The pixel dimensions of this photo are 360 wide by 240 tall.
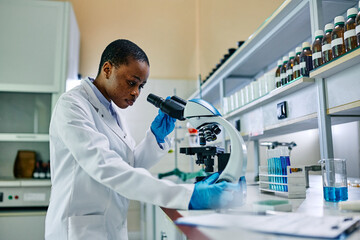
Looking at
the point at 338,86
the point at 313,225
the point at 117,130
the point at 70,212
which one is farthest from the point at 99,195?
the point at 338,86

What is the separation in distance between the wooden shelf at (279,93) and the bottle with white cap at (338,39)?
0.17 m

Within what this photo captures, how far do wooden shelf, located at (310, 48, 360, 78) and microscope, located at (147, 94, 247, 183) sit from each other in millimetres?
442

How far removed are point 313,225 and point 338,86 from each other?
72 cm

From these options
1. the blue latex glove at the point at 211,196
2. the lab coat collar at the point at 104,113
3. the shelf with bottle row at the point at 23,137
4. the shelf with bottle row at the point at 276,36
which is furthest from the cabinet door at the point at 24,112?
the blue latex glove at the point at 211,196

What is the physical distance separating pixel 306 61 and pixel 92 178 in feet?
3.31

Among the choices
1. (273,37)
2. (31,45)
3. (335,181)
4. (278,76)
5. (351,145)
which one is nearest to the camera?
(335,181)

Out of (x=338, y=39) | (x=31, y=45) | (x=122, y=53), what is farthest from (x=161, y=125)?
(x=31, y=45)

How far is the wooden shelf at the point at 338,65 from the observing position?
3.17 feet

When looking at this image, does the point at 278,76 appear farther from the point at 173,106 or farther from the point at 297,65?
the point at 173,106

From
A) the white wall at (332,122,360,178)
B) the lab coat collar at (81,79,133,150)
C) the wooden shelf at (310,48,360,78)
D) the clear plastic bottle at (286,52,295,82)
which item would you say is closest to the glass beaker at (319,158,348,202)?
the wooden shelf at (310,48,360,78)

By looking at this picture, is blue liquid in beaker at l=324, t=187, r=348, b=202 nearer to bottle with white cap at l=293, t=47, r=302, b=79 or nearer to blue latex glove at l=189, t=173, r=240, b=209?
blue latex glove at l=189, t=173, r=240, b=209

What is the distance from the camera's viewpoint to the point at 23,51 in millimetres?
2701

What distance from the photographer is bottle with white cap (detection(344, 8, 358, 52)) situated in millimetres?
1038

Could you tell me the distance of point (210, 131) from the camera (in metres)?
0.98
